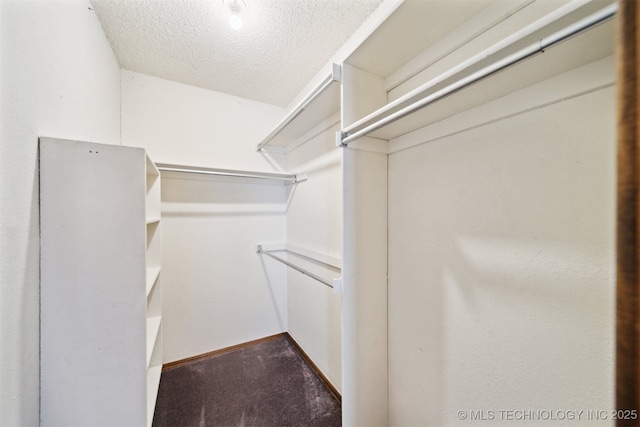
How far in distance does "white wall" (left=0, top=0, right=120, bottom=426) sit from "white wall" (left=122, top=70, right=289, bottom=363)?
841 mm

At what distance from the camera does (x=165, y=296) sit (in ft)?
6.32

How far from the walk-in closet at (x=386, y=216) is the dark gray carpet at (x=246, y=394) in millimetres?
17

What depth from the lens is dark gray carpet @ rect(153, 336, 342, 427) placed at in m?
1.45

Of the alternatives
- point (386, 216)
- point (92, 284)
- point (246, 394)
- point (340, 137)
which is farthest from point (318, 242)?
point (92, 284)

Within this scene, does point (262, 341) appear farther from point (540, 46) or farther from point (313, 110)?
point (540, 46)

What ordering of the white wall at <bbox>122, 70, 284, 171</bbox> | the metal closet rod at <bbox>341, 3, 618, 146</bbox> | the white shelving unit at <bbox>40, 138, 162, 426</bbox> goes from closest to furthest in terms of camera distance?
1. the metal closet rod at <bbox>341, 3, 618, 146</bbox>
2. the white shelving unit at <bbox>40, 138, 162, 426</bbox>
3. the white wall at <bbox>122, 70, 284, 171</bbox>

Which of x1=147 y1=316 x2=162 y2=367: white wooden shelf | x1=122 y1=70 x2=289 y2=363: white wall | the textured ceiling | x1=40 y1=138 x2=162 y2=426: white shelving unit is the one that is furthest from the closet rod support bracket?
x1=147 y1=316 x2=162 y2=367: white wooden shelf

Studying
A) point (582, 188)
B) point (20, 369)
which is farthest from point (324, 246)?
point (20, 369)

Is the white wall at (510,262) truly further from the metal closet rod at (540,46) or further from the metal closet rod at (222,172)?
the metal closet rod at (222,172)

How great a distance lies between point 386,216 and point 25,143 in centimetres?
153

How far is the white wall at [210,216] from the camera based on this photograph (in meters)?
1.92

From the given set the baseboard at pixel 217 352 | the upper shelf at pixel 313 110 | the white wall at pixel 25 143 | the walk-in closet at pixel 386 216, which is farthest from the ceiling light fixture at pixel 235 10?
the baseboard at pixel 217 352

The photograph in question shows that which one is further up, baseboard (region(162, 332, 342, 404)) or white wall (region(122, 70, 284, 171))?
white wall (region(122, 70, 284, 171))

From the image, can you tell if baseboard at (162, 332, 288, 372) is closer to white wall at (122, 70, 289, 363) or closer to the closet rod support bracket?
white wall at (122, 70, 289, 363)
